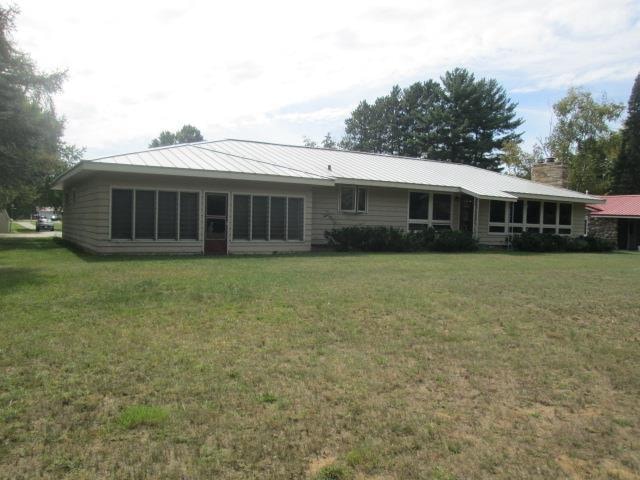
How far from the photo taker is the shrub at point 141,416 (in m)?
3.59

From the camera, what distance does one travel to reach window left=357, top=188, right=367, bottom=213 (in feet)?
62.4

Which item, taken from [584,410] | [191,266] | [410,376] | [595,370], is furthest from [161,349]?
[191,266]

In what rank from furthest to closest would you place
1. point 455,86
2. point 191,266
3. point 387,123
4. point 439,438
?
point 387,123
point 455,86
point 191,266
point 439,438

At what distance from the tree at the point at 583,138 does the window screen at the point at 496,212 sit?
2692 cm

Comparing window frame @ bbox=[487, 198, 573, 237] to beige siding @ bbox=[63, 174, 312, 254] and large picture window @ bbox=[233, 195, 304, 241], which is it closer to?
large picture window @ bbox=[233, 195, 304, 241]

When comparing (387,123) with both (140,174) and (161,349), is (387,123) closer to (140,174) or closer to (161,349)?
(140,174)

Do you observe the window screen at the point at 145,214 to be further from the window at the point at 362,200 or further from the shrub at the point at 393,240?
the window at the point at 362,200

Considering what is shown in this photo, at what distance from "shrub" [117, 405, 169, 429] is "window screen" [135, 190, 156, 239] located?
453 inches

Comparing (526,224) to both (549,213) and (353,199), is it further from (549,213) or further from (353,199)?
(353,199)

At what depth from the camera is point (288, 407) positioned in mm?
3955

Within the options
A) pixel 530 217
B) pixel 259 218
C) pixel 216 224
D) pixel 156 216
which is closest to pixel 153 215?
pixel 156 216

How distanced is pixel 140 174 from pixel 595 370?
1229cm

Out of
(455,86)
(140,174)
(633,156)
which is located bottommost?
(140,174)

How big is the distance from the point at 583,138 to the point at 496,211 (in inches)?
1203
